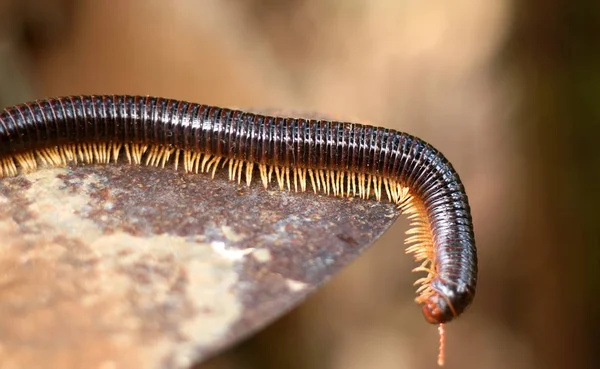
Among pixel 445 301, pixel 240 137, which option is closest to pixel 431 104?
pixel 240 137

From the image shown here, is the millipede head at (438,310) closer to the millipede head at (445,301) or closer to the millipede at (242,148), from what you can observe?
the millipede head at (445,301)

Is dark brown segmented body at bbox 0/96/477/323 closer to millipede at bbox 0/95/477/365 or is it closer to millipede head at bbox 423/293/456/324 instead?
millipede at bbox 0/95/477/365

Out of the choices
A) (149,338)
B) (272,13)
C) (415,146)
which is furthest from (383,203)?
(272,13)

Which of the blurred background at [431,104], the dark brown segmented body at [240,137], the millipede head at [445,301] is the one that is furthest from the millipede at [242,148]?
the blurred background at [431,104]

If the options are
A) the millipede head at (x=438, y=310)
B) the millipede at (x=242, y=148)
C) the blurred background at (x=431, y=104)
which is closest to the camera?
the millipede head at (x=438, y=310)

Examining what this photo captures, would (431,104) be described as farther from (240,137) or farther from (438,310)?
(438,310)
